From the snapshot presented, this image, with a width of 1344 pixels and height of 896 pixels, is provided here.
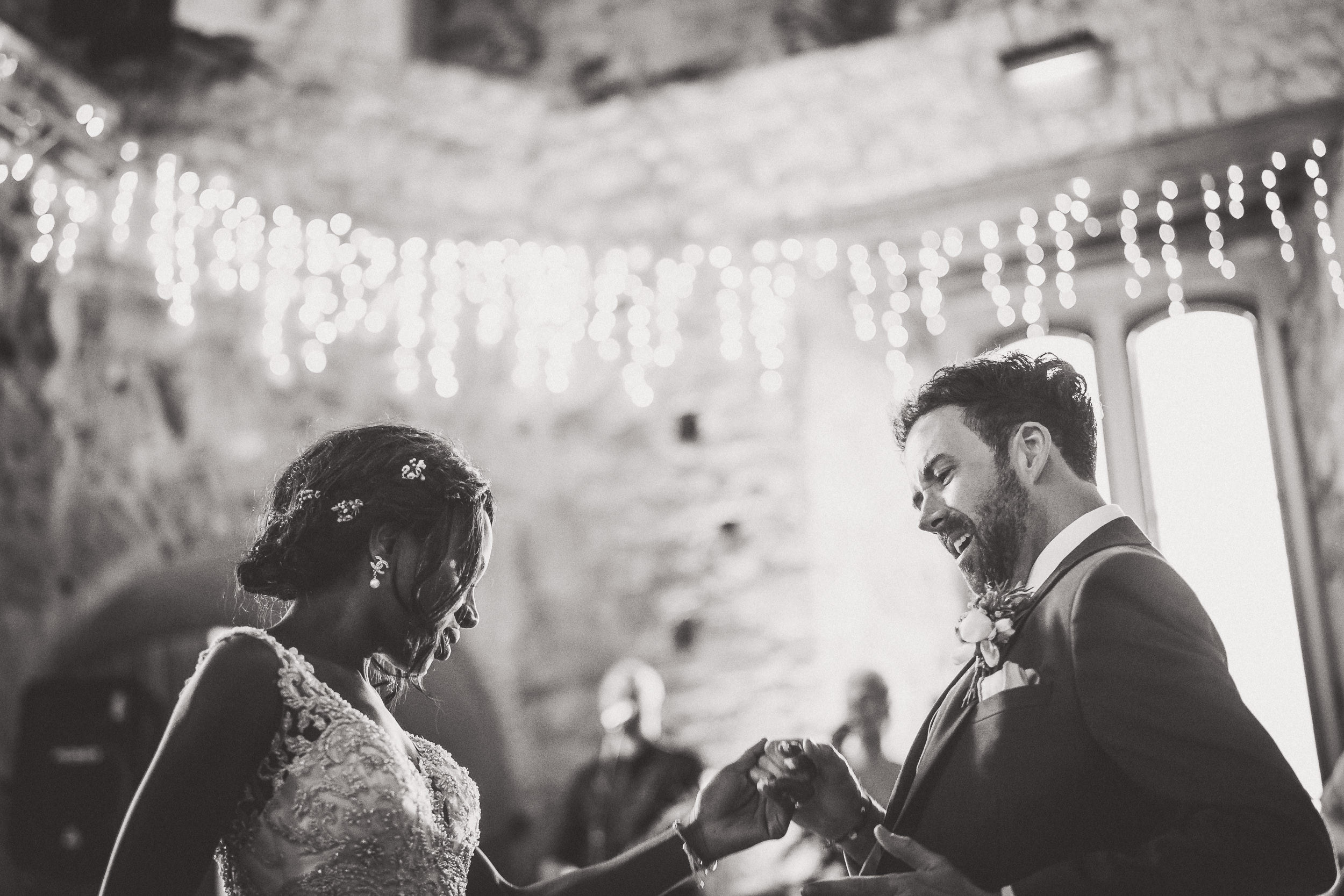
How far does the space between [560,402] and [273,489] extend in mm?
3741

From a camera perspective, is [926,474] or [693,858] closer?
[926,474]

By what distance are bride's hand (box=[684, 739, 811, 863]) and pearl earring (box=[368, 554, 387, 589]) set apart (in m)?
0.67

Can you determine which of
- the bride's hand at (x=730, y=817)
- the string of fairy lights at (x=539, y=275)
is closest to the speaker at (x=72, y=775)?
the string of fairy lights at (x=539, y=275)

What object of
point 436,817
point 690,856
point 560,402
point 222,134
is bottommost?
point 690,856

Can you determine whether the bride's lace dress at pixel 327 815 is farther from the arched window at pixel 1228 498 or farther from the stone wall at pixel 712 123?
the stone wall at pixel 712 123

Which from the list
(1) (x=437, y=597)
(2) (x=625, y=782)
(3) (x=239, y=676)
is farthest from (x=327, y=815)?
(2) (x=625, y=782)

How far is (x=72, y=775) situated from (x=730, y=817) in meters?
3.59

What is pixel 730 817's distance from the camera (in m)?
2.12

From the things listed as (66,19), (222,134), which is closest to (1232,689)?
(222,134)

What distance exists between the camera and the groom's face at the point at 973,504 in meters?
1.88

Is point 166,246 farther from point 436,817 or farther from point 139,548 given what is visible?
point 436,817

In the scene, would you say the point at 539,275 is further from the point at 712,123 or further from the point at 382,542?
the point at 382,542

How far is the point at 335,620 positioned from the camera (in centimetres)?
190

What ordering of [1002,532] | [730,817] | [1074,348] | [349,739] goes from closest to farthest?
[349,739]
[1002,532]
[730,817]
[1074,348]
